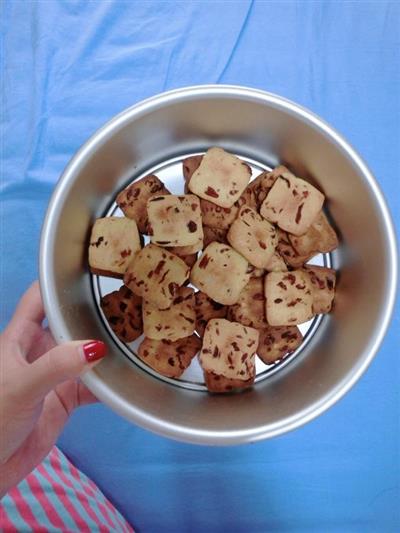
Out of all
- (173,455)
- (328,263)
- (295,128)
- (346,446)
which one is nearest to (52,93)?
(295,128)

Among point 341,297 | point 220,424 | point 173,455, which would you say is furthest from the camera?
point 173,455

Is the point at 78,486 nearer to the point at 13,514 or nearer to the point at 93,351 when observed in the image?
the point at 13,514

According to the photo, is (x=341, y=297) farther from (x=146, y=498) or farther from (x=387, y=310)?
(x=146, y=498)

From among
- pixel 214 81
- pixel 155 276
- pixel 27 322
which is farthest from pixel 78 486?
pixel 214 81

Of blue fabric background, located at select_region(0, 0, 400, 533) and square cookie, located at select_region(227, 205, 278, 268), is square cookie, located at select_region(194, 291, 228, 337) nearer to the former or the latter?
square cookie, located at select_region(227, 205, 278, 268)

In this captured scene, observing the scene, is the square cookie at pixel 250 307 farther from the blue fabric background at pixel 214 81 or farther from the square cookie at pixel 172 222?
the blue fabric background at pixel 214 81

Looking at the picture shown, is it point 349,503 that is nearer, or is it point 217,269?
point 217,269

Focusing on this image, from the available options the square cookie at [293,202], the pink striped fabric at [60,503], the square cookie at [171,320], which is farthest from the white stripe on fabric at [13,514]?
the square cookie at [293,202]
